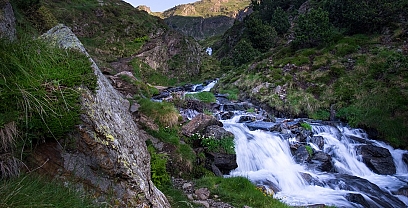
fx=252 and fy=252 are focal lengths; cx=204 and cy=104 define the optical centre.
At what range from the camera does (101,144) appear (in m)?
3.58

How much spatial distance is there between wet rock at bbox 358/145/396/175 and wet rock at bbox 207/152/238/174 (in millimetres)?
6667

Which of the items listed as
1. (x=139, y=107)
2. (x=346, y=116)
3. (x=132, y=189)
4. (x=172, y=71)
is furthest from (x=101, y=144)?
(x=172, y=71)

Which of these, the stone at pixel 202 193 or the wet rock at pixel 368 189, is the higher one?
the stone at pixel 202 193

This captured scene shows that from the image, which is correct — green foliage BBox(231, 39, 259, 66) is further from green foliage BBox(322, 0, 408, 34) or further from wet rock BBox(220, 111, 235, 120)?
wet rock BBox(220, 111, 235, 120)

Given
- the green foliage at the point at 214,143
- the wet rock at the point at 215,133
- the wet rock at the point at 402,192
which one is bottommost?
the wet rock at the point at 402,192

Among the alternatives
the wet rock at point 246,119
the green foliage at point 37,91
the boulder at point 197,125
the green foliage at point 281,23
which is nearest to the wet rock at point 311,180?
the boulder at point 197,125

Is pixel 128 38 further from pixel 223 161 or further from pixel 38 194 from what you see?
pixel 38 194

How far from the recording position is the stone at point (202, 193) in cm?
640

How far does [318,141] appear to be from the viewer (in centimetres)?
1257

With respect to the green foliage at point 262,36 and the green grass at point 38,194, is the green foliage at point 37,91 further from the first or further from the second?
the green foliage at point 262,36

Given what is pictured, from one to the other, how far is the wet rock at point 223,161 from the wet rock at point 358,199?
12.9ft

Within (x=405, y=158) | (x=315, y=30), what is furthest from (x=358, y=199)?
(x=315, y=30)

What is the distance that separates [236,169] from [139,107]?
4431 millimetres

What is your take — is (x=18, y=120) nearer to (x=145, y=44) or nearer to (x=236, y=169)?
(x=236, y=169)
